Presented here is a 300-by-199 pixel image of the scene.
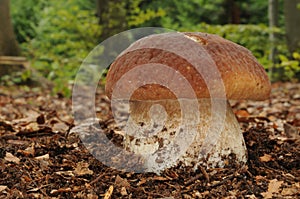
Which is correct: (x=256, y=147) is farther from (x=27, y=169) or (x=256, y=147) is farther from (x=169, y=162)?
(x=27, y=169)

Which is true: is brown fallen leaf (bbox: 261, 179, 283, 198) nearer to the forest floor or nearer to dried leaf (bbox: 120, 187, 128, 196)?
the forest floor

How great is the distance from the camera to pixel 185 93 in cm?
204

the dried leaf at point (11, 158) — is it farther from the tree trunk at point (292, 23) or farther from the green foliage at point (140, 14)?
the tree trunk at point (292, 23)

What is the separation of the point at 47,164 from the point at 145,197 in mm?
695

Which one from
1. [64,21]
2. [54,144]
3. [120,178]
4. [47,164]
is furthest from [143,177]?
[64,21]


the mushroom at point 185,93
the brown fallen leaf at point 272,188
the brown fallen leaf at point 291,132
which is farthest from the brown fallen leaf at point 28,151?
the brown fallen leaf at point 291,132

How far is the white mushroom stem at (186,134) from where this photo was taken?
87.7 inches

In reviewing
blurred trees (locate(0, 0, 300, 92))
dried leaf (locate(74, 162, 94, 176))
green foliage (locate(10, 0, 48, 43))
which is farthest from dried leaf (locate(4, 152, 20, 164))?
green foliage (locate(10, 0, 48, 43))

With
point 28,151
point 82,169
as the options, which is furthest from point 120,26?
point 82,169

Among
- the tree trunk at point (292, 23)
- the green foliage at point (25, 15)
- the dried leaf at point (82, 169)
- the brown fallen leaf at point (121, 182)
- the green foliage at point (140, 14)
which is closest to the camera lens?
the brown fallen leaf at point (121, 182)

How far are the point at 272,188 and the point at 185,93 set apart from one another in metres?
0.69

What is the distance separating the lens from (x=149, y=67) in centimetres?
210

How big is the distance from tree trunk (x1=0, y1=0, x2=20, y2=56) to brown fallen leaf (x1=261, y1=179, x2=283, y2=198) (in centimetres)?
709

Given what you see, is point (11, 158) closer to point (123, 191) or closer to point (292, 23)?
point (123, 191)
